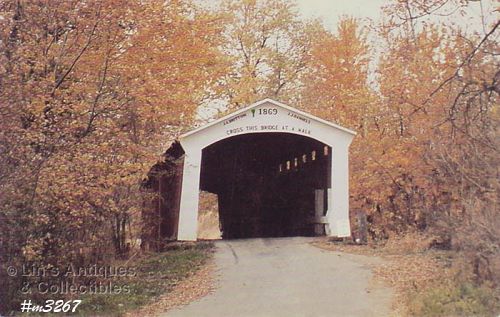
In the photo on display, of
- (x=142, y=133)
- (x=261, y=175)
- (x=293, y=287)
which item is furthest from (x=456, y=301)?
(x=261, y=175)

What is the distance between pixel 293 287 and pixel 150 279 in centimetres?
313

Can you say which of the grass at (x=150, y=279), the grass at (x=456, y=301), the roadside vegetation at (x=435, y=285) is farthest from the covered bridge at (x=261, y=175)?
the grass at (x=456, y=301)

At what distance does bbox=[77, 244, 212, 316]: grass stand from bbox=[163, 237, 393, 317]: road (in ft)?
2.22

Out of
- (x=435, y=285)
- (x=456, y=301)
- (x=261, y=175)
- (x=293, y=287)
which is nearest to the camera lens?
(x=456, y=301)

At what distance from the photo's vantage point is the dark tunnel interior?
18156 millimetres

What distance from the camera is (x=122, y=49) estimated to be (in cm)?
1271

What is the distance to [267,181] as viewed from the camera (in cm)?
2412

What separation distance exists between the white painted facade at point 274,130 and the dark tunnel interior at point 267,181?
2.49ft

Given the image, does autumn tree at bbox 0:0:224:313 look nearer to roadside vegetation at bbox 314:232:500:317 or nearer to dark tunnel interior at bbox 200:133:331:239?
roadside vegetation at bbox 314:232:500:317

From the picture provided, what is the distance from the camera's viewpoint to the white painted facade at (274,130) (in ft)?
48.6

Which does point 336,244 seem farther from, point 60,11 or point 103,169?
point 60,11

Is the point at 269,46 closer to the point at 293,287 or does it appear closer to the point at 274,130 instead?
the point at 274,130

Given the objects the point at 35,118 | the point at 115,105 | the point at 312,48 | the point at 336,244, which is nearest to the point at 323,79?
the point at 312,48

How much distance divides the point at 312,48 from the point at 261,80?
2.86 m
